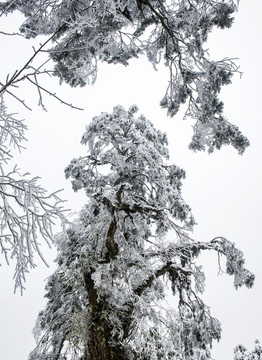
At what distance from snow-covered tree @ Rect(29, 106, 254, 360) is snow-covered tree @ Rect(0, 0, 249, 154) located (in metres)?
2.80

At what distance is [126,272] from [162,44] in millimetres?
5337

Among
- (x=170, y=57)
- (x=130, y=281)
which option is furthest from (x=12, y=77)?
(x=130, y=281)

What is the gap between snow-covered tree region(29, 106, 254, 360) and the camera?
5742 mm

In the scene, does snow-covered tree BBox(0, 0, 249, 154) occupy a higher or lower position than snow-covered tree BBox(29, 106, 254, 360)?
higher

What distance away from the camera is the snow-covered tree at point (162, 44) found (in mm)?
4664

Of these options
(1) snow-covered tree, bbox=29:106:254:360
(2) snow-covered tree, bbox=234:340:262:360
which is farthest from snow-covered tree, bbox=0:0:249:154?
(2) snow-covered tree, bbox=234:340:262:360

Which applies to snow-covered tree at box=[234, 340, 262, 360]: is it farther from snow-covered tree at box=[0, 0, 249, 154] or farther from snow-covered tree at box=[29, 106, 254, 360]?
snow-covered tree at box=[0, 0, 249, 154]

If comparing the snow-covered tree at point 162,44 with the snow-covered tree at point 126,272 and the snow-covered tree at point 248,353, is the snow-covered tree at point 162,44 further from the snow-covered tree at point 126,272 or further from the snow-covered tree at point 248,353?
the snow-covered tree at point 248,353

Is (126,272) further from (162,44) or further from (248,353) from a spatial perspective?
(248,353)

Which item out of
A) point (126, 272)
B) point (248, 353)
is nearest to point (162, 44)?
point (126, 272)

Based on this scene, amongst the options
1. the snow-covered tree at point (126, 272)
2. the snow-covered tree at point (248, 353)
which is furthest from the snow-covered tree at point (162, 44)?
the snow-covered tree at point (248, 353)

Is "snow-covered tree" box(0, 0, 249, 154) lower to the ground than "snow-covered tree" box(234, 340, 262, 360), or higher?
higher

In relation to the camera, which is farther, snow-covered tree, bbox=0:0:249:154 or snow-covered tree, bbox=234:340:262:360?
snow-covered tree, bbox=234:340:262:360

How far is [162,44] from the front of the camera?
5.73 m
